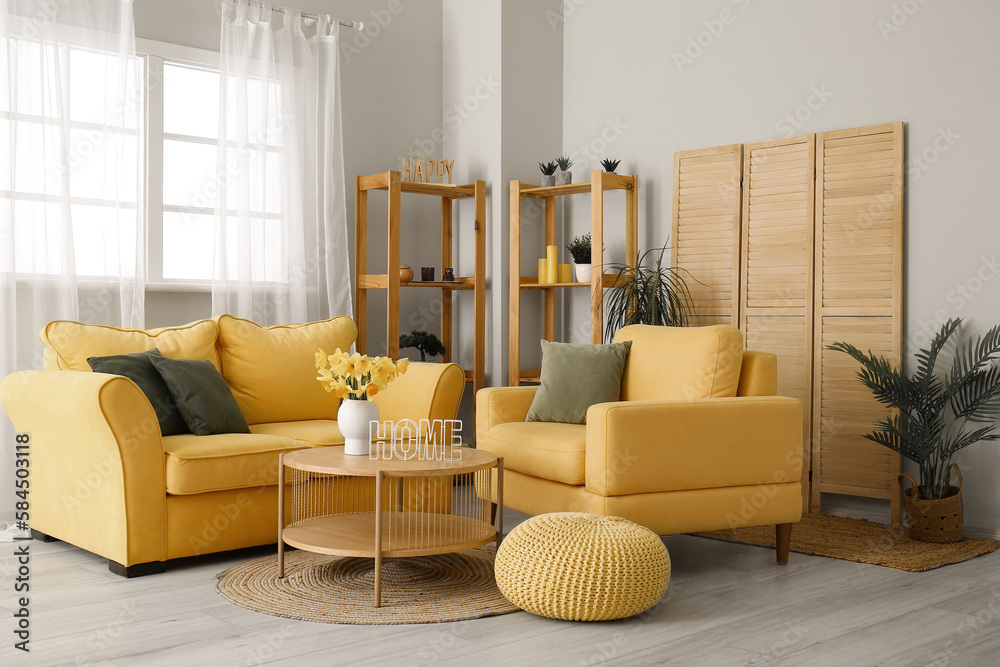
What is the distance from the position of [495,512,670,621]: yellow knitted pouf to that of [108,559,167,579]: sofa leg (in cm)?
129

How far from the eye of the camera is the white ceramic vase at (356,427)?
3.27 m

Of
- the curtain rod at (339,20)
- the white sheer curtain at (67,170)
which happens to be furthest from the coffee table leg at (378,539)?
the curtain rod at (339,20)

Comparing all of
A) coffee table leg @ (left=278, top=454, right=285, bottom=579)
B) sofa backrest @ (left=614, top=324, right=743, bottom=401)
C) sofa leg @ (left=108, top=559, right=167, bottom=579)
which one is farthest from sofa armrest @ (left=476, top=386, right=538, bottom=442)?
sofa leg @ (left=108, top=559, right=167, bottom=579)

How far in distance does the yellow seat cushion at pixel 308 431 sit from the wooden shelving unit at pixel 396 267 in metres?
1.05

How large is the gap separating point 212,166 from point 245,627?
2.74m

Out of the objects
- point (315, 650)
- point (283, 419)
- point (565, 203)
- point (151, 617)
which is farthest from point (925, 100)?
point (151, 617)

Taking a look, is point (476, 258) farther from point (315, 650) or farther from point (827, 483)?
point (315, 650)

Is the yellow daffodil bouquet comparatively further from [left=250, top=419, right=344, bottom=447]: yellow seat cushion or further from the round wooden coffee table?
[left=250, top=419, right=344, bottom=447]: yellow seat cushion

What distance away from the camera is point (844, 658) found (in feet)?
8.34

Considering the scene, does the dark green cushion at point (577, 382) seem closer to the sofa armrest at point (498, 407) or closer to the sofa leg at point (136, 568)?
the sofa armrest at point (498, 407)

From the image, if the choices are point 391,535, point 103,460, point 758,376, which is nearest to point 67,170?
point 103,460

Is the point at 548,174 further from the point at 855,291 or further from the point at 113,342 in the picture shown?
the point at 113,342

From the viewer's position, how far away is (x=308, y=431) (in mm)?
3896

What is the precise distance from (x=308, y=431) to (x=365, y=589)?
96 centimetres
